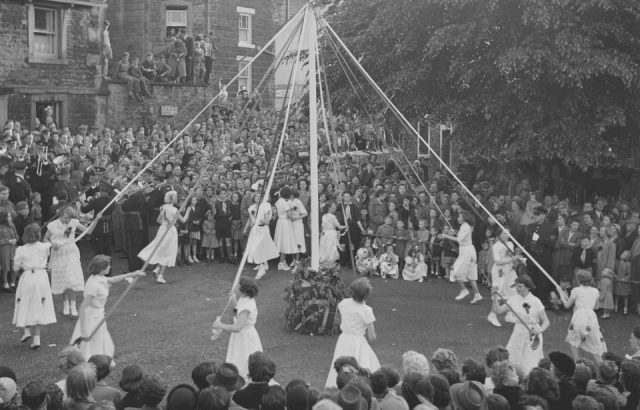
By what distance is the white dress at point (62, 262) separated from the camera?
12.3 m

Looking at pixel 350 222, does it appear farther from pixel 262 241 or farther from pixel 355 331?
pixel 355 331

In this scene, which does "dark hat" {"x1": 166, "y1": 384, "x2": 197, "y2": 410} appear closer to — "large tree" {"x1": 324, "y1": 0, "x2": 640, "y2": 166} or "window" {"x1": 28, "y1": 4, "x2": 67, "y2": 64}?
"large tree" {"x1": 324, "y1": 0, "x2": 640, "y2": 166}

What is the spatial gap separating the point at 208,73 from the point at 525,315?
843 inches

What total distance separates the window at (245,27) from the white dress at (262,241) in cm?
1832

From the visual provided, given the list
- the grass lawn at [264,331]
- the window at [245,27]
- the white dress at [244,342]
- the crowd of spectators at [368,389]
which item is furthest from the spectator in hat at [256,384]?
the window at [245,27]

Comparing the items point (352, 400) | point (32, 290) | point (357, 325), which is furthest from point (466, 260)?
point (352, 400)

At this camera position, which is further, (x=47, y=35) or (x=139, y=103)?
(x=139, y=103)

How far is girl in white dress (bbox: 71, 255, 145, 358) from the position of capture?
9492 millimetres

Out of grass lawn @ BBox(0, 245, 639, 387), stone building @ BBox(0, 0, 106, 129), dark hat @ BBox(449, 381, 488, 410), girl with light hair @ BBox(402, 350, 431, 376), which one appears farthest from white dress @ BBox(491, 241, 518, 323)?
stone building @ BBox(0, 0, 106, 129)

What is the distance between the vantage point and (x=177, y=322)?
1214 cm

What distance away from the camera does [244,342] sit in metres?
8.81

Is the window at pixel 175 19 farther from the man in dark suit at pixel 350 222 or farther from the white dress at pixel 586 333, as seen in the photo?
the white dress at pixel 586 333

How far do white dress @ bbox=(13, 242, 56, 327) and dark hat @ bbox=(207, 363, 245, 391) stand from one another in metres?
5.51

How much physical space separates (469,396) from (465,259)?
27.6 ft
